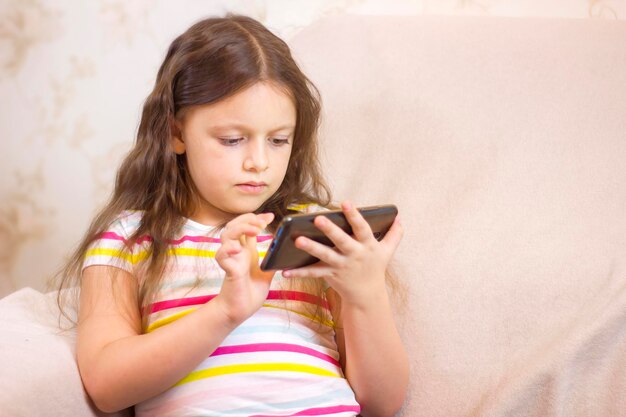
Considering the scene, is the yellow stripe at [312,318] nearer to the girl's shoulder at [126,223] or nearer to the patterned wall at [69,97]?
the girl's shoulder at [126,223]

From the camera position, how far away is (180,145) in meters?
1.00

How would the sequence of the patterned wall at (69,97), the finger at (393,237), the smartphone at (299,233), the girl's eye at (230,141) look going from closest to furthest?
the smartphone at (299,233) → the finger at (393,237) → the girl's eye at (230,141) → the patterned wall at (69,97)

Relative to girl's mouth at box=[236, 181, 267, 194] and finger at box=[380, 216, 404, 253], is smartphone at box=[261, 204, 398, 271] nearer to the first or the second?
finger at box=[380, 216, 404, 253]

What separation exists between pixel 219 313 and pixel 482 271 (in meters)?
0.36

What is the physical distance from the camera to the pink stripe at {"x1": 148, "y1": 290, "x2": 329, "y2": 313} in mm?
887

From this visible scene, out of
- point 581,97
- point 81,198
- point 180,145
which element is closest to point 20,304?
point 180,145

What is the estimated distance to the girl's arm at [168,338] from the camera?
30.3 inches

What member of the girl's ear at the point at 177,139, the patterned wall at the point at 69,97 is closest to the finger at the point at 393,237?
the girl's ear at the point at 177,139

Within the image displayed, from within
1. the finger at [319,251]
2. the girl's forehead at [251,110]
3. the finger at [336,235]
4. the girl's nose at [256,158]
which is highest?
the girl's forehead at [251,110]

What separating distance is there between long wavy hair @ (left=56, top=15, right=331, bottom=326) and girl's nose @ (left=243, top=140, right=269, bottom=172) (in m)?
0.07

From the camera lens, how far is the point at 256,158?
894 millimetres

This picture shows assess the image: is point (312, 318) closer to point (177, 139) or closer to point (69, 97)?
point (177, 139)

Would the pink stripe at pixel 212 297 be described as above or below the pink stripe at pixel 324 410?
above

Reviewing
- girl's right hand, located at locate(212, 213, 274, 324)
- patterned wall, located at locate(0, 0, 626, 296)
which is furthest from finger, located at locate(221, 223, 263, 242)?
patterned wall, located at locate(0, 0, 626, 296)
